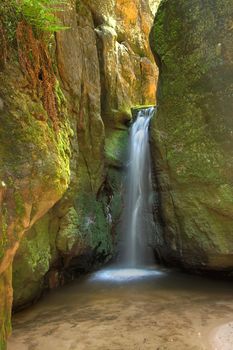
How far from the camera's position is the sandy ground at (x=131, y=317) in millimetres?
4734

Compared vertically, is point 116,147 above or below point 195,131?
above

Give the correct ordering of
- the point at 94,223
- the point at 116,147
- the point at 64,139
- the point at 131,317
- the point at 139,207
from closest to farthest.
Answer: the point at 131,317, the point at 64,139, the point at 94,223, the point at 139,207, the point at 116,147

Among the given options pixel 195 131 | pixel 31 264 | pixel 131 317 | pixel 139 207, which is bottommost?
pixel 131 317

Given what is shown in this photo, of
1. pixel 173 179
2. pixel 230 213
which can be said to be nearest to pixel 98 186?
pixel 173 179

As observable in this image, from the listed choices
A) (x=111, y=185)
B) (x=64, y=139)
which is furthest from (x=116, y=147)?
(x=64, y=139)

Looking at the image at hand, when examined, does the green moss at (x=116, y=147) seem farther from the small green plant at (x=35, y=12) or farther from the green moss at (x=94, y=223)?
the small green plant at (x=35, y=12)

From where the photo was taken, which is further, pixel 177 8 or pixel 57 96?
pixel 177 8

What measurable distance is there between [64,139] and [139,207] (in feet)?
16.8

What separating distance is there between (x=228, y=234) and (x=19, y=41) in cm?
598

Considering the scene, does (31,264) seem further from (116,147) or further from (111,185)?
(116,147)

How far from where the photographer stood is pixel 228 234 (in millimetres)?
7906

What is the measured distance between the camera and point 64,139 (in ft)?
20.0

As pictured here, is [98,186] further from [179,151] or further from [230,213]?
[230,213]

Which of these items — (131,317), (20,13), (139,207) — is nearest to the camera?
(20,13)
